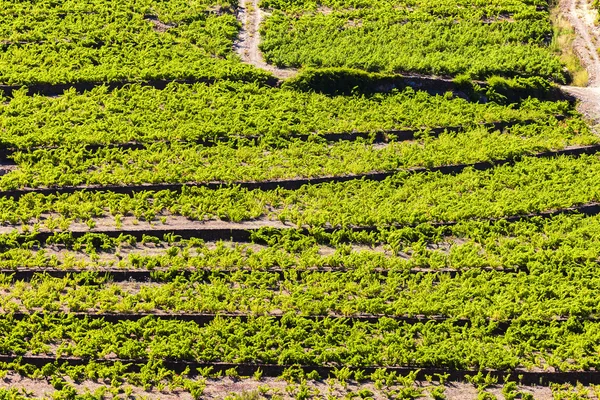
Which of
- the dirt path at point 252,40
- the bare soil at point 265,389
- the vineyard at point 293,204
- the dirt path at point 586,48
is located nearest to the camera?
the bare soil at point 265,389

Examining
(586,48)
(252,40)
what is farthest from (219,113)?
(586,48)

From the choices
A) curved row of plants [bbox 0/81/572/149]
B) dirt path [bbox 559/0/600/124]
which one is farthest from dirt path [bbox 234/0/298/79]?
dirt path [bbox 559/0/600/124]

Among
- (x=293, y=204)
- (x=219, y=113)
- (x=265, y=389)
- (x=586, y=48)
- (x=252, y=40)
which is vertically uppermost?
(x=586, y=48)

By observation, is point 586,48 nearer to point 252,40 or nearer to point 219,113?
point 252,40

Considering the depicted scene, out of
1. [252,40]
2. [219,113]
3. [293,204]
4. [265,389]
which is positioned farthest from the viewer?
[252,40]

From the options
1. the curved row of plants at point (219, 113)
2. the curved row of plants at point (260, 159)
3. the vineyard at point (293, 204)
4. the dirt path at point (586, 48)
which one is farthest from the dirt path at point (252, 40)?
the dirt path at point (586, 48)

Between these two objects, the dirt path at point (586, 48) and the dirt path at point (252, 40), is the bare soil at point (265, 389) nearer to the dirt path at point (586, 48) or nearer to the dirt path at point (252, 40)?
the dirt path at point (586, 48)
